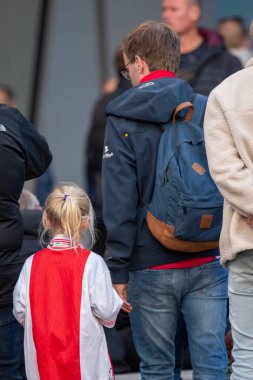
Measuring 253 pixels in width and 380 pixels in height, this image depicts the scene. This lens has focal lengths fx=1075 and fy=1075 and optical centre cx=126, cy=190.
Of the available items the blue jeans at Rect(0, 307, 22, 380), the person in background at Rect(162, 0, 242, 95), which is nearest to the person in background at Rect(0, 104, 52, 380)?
the blue jeans at Rect(0, 307, 22, 380)

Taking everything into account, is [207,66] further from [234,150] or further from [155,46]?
[234,150]

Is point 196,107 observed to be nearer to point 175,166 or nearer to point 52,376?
point 175,166

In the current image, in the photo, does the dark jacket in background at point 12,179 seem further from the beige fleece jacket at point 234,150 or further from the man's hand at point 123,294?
the beige fleece jacket at point 234,150

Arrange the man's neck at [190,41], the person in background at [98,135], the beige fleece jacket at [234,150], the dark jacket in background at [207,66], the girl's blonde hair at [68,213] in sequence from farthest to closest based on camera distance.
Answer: the person in background at [98,135] < the man's neck at [190,41] < the dark jacket in background at [207,66] < the girl's blonde hair at [68,213] < the beige fleece jacket at [234,150]

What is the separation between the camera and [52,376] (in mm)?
4590

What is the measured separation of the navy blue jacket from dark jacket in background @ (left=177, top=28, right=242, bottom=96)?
210cm

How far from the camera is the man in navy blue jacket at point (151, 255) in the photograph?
4.66 meters

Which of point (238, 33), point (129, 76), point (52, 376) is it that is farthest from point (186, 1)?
point (52, 376)

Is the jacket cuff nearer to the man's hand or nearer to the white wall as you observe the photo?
the man's hand

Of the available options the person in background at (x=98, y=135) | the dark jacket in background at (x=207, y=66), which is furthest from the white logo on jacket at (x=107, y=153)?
the person in background at (x=98, y=135)

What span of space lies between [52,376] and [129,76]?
1401 mm

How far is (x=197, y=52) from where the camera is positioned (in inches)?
279

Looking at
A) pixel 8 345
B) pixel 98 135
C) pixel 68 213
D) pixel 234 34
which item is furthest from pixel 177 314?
pixel 234 34

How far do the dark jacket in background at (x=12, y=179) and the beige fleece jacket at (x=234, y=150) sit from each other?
96 cm
